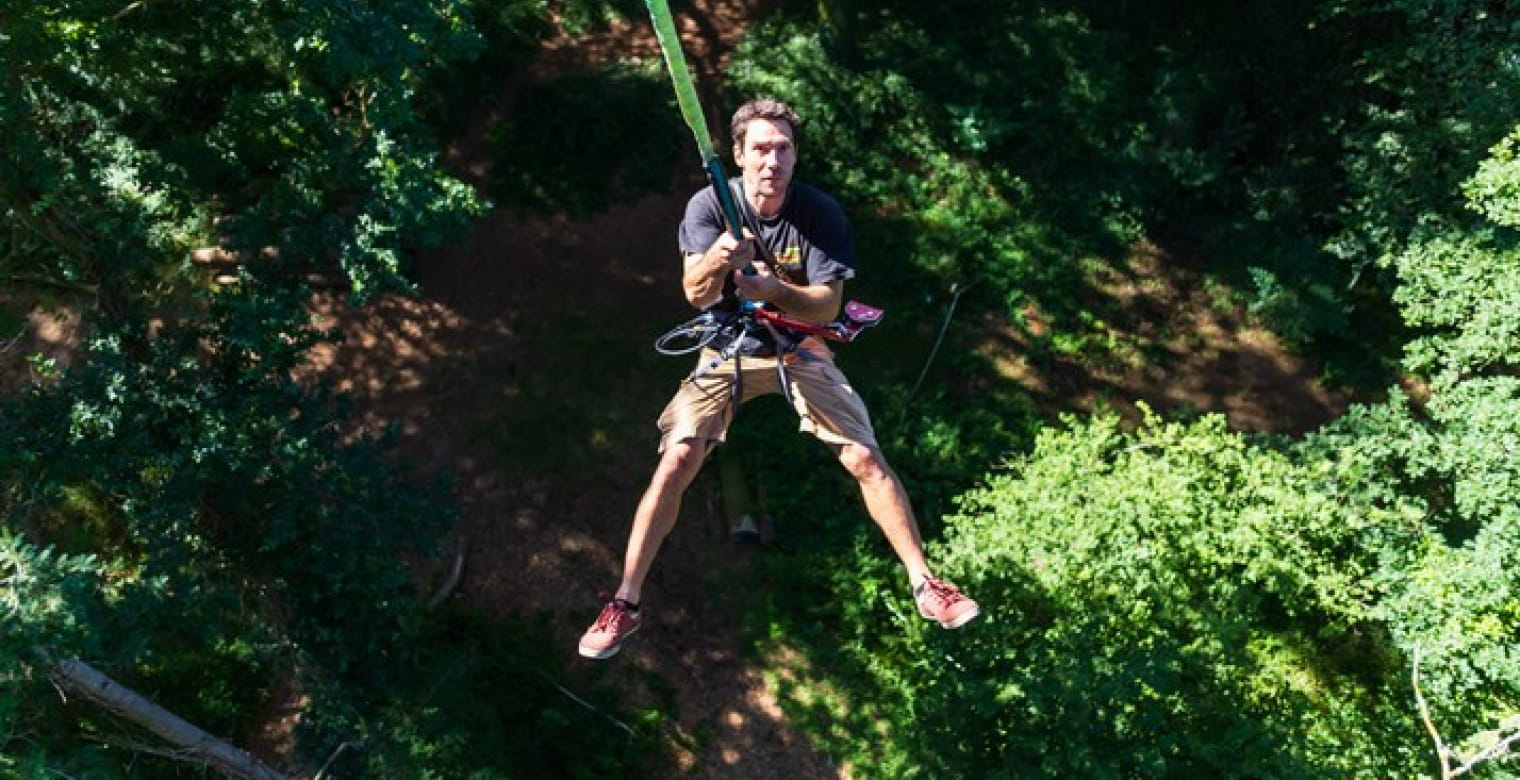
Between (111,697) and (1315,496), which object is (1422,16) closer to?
(1315,496)

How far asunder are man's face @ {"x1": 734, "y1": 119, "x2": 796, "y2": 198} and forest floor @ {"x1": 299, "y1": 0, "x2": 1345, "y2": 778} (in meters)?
6.59

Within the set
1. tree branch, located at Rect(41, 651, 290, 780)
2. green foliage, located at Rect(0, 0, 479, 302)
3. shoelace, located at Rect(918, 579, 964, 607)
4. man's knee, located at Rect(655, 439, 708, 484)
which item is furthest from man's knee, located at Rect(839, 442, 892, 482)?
tree branch, located at Rect(41, 651, 290, 780)

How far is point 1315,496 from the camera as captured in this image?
28.2ft

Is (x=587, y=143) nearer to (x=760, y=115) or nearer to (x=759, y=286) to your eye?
(x=760, y=115)

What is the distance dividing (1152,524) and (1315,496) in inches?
45.9

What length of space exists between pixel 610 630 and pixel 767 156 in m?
2.27

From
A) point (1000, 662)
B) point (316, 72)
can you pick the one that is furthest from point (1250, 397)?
point (316, 72)

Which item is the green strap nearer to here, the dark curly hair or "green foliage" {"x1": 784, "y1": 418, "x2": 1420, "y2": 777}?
the dark curly hair

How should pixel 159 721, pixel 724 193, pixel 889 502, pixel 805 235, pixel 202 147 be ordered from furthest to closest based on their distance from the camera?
pixel 202 147, pixel 159 721, pixel 889 502, pixel 805 235, pixel 724 193

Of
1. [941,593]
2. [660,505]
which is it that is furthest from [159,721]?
[941,593]

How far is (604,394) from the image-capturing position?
39.4 ft

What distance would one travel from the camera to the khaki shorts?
5.77 meters

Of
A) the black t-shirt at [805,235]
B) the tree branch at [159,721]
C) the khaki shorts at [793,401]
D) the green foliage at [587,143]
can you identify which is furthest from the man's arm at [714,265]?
the green foliage at [587,143]

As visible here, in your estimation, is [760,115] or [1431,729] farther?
[1431,729]
